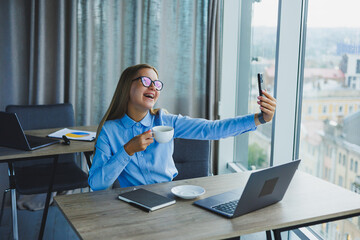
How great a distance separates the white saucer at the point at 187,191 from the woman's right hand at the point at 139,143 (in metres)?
0.25

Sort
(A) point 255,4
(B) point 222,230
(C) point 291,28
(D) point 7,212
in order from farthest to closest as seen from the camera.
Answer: (A) point 255,4 → (D) point 7,212 → (C) point 291,28 → (B) point 222,230

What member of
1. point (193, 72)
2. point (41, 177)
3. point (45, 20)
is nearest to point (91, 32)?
point (45, 20)

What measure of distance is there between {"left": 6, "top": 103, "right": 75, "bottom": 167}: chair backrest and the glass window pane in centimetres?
196

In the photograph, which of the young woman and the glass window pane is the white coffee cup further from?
the glass window pane

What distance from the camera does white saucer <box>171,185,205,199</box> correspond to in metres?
1.73

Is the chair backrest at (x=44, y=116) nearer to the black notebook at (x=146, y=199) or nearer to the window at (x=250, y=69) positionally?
the window at (x=250, y=69)

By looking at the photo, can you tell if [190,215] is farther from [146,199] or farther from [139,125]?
[139,125]

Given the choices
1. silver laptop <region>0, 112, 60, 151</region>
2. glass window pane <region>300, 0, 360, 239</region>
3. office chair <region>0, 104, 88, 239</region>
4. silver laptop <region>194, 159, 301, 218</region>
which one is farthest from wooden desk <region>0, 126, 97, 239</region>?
glass window pane <region>300, 0, 360, 239</region>

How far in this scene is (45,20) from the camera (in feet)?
11.7

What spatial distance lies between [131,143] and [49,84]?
2185mm

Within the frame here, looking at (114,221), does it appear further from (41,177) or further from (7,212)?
(7,212)

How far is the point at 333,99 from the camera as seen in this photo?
262 cm

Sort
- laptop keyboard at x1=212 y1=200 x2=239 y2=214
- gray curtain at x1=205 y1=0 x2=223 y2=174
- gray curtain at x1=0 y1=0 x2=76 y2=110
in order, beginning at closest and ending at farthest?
laptop keyboard at x1=212 y1=200 x2=239 y2=214 → gray curtain at x1=0 y1=0 x2=76 y2=110 → gray curtain at x1=205 y1=0 x2=223 y2=174

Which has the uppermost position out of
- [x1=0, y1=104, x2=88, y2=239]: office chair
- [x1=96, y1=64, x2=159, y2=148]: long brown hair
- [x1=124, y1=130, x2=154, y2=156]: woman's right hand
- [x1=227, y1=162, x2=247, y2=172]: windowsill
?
[x1=96, y1=64, x2=159, y2=148]: long brown hair
